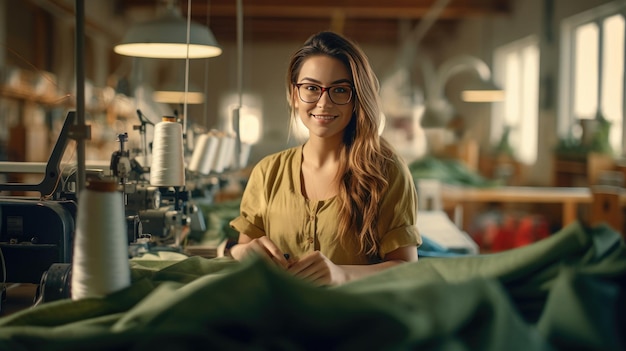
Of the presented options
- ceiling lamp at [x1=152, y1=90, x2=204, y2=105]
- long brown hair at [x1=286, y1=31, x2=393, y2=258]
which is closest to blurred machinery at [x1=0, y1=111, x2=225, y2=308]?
long brown hair at [x1=286, y1=31, x2=393, y2=258]

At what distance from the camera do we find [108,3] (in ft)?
39.6

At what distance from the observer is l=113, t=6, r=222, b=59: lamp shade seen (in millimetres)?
3016

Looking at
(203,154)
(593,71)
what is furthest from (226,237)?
(593,71)

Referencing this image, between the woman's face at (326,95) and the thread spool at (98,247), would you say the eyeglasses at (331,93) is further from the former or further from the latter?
the thread spool at (98,247)

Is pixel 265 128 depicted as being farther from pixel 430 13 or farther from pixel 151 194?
pixel 151 194

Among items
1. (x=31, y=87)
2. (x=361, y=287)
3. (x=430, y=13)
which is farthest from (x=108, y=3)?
(x=361, y=287)

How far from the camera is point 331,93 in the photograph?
76.2 inches

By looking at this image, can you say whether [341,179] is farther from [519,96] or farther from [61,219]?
[519,96]

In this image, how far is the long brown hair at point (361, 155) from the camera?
1.95 m

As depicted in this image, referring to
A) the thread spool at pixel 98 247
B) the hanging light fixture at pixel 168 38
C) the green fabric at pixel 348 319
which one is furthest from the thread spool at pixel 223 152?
the green fabric at pixel 348 319

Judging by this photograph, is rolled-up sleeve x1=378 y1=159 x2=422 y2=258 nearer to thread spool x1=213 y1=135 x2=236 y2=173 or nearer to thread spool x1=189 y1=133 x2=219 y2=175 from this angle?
thread spool x1=189 y1=133 x2=219 y2=175

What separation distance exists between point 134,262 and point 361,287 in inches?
28.5

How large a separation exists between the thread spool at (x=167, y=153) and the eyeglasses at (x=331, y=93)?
1.63 feet

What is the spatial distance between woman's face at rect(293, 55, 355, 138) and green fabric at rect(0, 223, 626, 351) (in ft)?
2.93
